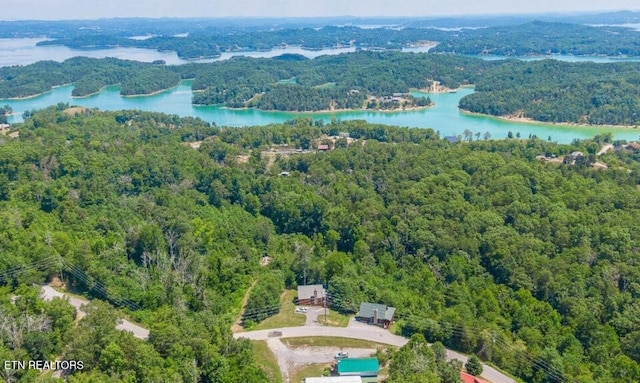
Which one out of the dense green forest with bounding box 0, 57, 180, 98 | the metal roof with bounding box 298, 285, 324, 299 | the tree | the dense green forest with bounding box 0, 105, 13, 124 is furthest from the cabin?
the dense green forest with bounding box 0, 57, 180, 98

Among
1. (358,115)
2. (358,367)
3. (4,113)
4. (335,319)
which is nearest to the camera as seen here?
(358,367)

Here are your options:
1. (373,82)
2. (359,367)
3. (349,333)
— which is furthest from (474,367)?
(373,82)

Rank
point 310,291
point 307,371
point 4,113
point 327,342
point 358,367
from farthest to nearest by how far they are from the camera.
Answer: point 4,113, point 310,291, point 327,342, point 307,371, point 358,367

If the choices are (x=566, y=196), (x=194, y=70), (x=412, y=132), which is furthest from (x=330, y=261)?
(x=194, y=70)

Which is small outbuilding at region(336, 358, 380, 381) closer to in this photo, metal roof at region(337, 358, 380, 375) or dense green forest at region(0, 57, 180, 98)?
metal roof at region(337, 358, 380, 375)

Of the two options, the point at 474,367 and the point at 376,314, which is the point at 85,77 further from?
the point at 474,367

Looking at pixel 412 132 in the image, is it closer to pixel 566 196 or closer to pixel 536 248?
pixel 566 196
